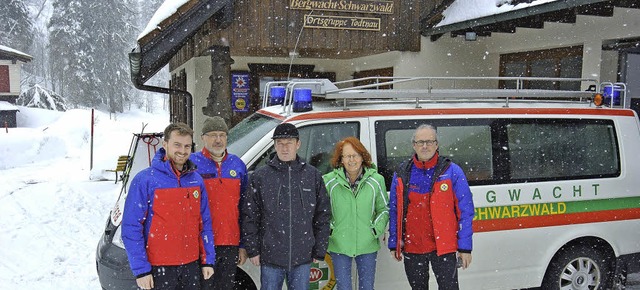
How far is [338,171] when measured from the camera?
11.6ft

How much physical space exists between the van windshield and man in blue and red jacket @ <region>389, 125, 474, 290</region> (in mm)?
1137

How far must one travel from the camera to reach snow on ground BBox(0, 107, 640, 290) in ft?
18.4

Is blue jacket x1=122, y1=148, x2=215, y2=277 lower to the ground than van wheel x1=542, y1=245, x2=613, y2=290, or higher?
higher

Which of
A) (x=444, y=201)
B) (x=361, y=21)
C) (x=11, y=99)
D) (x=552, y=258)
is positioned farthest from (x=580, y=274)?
(x=11, y=99)

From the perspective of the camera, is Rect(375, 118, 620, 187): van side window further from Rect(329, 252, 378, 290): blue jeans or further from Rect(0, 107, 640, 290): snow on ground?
Rect(0, 107, 640, 290): snow on ground

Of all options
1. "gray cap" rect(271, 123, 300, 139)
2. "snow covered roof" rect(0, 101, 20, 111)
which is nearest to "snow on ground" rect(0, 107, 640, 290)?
"gray cap" rect(271, 123, 300, 139)

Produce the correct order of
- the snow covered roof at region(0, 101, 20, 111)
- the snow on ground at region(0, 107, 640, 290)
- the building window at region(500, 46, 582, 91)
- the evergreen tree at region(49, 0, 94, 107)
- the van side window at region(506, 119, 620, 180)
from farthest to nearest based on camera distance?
the evergreen tree at region(49, 0, 94, 107), the snow covered roof at region(0, 101, 20, 111), the building window at region(500, 46, 582, 91), the snow on ground at region(0, 107, 640, 290), the van side window at region(506, 119, 620, 180)

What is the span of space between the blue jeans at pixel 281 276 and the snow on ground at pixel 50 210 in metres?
2.59

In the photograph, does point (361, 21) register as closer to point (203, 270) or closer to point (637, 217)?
point (637, 217)

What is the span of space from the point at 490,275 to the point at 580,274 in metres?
1.01

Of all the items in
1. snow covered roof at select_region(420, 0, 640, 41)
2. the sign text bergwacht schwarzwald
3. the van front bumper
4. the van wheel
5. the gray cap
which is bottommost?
the van wheel

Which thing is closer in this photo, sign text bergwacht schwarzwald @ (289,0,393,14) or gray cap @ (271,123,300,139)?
gray cap @ (271,123,300,139)

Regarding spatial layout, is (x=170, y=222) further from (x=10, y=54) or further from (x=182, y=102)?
(x=10, y=54)

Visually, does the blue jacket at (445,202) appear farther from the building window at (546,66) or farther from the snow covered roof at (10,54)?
the snow covered roof at (10,54)
